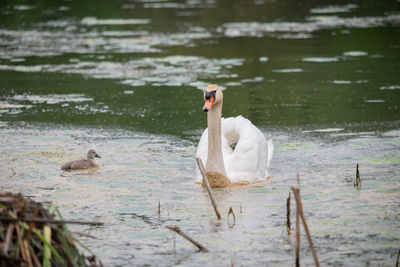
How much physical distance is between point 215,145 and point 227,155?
938 millimetres

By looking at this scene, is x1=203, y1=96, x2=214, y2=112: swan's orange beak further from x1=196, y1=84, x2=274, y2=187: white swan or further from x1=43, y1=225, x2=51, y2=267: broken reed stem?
x1=43, y1=225, x2=51, y2=267: broken reed stem

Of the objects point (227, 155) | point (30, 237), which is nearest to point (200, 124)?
point (227, 155)

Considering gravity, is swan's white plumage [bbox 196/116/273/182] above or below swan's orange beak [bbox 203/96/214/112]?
below

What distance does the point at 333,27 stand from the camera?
971 inches

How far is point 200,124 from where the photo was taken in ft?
44.8

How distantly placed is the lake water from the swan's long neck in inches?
15.3

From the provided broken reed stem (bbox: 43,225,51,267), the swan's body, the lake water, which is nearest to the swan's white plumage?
the lake water

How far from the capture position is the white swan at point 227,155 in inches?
390

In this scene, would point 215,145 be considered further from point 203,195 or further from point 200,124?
point 200,124

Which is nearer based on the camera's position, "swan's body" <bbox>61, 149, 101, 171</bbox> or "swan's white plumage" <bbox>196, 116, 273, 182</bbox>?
"swan's white plumage" <bbox>196, 116, 273, 182</bbox>

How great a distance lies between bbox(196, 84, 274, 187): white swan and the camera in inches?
390

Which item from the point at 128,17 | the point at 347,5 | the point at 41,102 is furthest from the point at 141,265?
the point at 347,5

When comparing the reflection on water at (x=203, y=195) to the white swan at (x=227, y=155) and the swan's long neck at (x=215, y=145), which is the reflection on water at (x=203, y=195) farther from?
the swan's long neck at (x=215, y=145)

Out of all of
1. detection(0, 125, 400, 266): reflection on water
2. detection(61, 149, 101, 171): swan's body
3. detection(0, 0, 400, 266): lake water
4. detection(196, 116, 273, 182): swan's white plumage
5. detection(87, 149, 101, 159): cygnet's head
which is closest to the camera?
detection(0, 125, 400, 266): reflection on water
